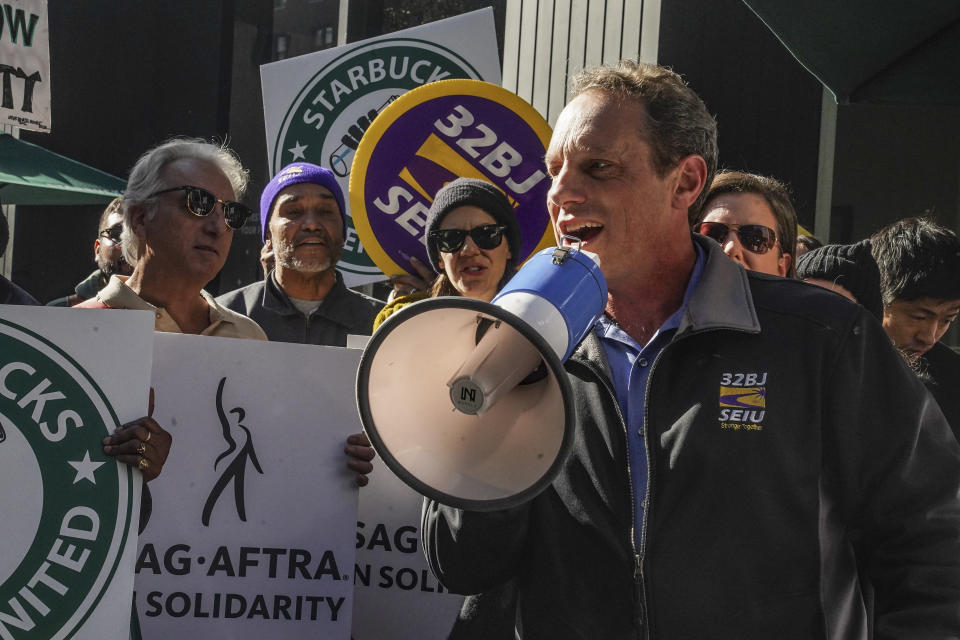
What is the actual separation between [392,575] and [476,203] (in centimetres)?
118

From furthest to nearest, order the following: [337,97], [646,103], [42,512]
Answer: [337,97]
[42,512]
[646,103]

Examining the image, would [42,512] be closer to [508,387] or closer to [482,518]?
[482,518]

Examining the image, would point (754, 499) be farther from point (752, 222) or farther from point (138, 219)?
point (138, 219)

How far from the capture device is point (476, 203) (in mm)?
3621

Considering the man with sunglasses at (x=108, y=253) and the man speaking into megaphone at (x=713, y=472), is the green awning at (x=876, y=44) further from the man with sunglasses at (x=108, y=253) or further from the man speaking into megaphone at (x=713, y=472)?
the man with sunglasses at (x=108, y=253)

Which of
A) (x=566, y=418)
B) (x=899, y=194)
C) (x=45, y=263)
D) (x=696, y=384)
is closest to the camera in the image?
(x=566, y=418)

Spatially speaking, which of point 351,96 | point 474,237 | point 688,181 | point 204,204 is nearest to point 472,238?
point 474,237

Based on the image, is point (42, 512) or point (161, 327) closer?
point (42, 512)

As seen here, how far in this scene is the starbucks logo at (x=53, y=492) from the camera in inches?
101

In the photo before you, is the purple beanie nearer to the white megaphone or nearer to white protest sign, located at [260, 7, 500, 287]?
white protest sign, located at [260, 7, 500, 287]

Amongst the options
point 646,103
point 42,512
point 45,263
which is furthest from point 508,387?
point 45,263

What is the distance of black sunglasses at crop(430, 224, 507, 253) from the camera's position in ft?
11.8

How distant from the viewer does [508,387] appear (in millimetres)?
1732

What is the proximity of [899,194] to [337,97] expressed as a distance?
2830 mm
